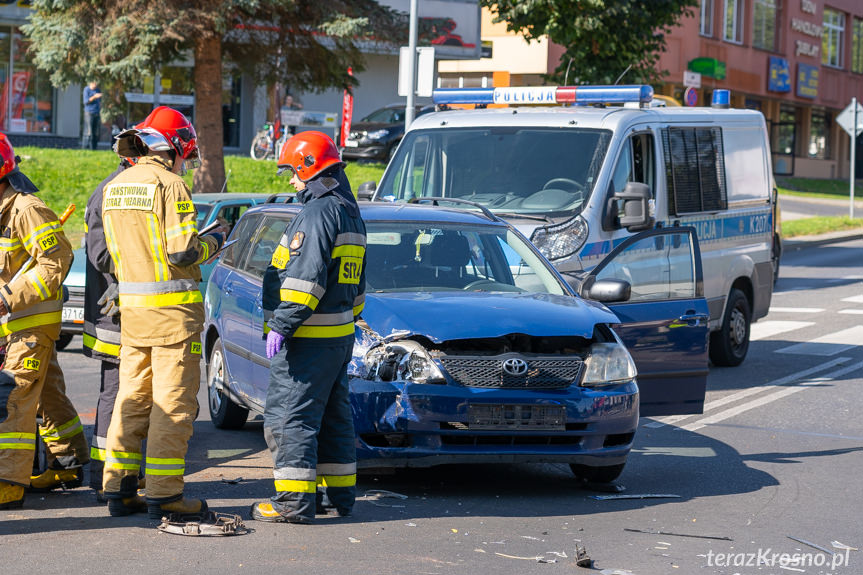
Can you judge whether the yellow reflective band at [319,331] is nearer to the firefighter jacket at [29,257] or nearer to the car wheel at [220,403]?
the firefighter jacket at [29,257]

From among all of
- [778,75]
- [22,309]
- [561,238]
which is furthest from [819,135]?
[22,309]

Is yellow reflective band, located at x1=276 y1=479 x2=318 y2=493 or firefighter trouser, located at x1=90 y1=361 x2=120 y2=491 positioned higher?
firefighter trouser, located at x1=90 y1=361 x2=120 y2=491

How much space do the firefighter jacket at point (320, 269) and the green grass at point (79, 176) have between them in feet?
48.6

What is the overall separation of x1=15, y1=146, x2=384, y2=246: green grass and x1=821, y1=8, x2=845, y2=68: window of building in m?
34.5

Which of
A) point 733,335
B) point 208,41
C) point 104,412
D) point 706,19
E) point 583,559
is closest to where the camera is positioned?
point 583,559

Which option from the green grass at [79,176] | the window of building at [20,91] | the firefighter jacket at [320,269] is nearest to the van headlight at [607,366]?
the firefighter jacket at [320,269]

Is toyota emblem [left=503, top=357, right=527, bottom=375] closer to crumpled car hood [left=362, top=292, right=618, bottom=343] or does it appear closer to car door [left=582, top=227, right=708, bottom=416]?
crumpled car hood [left=362, top=292, right=618, bottom=343]

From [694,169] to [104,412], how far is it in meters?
6.87

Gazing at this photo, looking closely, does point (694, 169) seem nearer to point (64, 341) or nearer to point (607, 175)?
point (607, 175)

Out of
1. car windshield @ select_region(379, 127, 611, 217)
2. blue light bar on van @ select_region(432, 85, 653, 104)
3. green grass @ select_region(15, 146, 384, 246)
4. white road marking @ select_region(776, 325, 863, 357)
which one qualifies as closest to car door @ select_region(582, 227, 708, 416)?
car windshield @ select_region(379, 127, 611, 217)

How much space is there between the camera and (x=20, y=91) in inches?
1177

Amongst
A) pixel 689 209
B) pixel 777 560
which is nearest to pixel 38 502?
pixel 777 560

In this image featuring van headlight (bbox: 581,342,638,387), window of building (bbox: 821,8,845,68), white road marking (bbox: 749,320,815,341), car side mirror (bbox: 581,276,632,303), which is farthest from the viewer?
window of building (bbox: 821,8,845,68)

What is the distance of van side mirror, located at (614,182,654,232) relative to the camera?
33.1 ft
